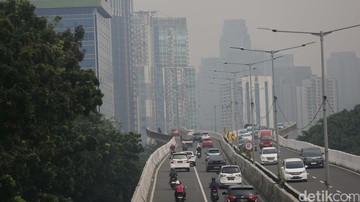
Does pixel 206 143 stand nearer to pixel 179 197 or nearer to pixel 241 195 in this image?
pixel 179 197

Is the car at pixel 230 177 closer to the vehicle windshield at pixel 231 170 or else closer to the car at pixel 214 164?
the vehicle windshield at pixel 231 170

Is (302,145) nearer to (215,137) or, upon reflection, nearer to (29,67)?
(215,137)

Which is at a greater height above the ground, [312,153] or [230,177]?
[312,153]

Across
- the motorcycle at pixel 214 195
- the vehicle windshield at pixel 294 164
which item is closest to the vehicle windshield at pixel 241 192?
the motorcycle at pixel 214 195

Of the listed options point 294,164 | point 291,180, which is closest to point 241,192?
point 291,180

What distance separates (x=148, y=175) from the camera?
6575 cm

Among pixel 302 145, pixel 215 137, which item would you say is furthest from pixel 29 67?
pixel 215 137

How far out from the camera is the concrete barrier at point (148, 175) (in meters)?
47.3

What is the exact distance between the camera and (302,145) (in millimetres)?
99000

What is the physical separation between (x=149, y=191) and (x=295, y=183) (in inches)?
333

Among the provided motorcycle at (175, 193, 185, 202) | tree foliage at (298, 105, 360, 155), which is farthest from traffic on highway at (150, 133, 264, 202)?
tree foliage at (298, 105, 360, 155)

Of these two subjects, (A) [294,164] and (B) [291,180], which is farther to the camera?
(A) [294,164]

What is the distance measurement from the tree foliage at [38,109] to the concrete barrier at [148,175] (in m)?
3.75

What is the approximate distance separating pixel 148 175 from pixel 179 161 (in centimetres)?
1057
